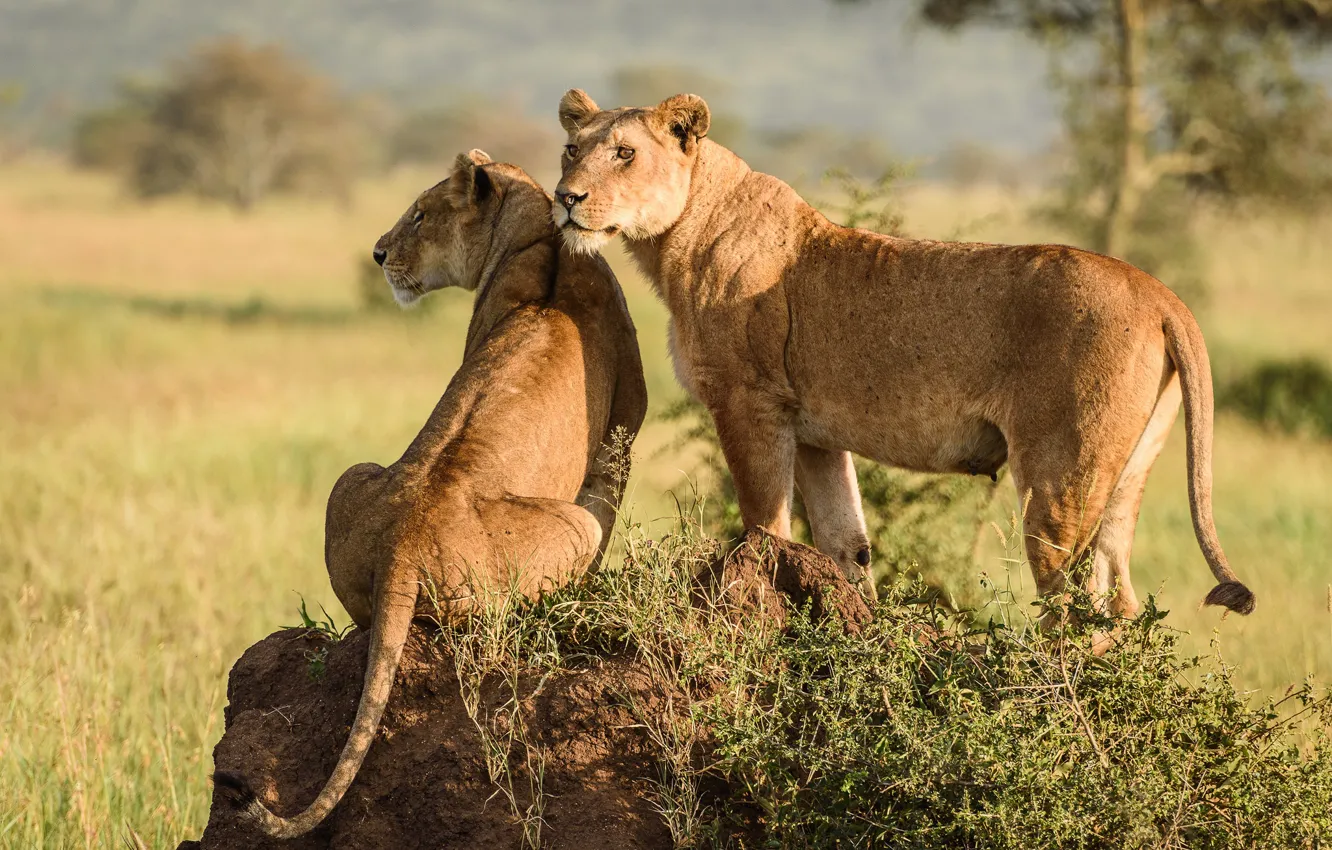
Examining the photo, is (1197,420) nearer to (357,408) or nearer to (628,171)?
(628,171)

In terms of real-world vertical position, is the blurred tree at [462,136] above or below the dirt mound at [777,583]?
below

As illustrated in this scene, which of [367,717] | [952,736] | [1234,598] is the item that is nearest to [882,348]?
[1234,598]

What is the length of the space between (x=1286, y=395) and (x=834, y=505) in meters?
14.2

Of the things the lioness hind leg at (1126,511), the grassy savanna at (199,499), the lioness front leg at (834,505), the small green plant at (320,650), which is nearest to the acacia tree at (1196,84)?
the grassy savanna at (199,499)

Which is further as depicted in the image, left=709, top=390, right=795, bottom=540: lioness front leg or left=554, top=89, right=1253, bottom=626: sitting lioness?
left=709, top=390, right=795, bottom=540: lioness front leg

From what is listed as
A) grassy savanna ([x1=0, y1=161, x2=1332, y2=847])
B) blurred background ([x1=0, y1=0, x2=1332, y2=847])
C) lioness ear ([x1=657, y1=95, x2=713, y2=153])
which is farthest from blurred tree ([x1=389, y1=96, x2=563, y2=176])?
lioness ear ([x1=657, y1=95, x2=713, y2=153])

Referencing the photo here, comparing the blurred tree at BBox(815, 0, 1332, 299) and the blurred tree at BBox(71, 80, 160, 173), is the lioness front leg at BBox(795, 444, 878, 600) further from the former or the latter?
the blurred tree at BBox(71, 80, 160, 173)

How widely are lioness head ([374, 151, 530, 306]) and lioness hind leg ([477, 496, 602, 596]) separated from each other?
177 cm

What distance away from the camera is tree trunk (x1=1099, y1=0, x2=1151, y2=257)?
58.0ft

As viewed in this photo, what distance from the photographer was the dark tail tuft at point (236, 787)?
4000 millimetres

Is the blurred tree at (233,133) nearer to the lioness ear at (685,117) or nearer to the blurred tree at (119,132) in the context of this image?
the blurred tree at (119,132)

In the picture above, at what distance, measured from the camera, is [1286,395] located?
18.2m

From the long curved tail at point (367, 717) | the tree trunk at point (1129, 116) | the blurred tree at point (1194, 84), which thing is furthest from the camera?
the blurred tree at point (1194, 84)

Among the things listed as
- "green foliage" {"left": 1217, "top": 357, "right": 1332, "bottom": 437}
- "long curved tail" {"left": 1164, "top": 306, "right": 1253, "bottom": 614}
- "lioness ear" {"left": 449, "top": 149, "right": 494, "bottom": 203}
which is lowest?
"green foliage" {"left": 1217, "top": 357, "right": 1332, "bottom": 437}
